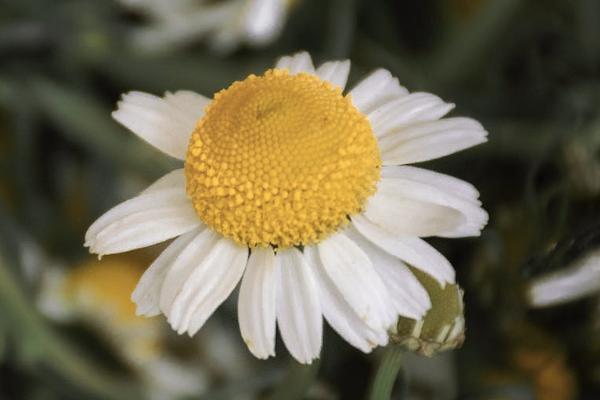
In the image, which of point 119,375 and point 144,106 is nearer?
point 144,106

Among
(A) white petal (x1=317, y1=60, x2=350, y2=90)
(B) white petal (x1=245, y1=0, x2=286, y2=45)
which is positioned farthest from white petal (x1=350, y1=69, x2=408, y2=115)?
(B) white petal (x1=245, y1=0, x2=286, y2=45)

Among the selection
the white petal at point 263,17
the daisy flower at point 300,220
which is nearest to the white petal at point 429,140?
the daisy flower at point 300,220

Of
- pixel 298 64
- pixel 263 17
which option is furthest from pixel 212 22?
pixel 298 64

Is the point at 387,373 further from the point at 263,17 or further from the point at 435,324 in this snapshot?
the point at 263,17

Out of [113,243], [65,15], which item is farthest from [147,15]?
[113,243]

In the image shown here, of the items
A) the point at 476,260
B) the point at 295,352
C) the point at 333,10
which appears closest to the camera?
the point at 295,352

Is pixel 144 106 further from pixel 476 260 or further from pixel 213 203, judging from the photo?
pixel 476 260

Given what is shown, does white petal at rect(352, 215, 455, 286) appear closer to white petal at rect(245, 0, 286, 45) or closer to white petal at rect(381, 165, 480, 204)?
white petal at rect(381, 165, 480, 204)
